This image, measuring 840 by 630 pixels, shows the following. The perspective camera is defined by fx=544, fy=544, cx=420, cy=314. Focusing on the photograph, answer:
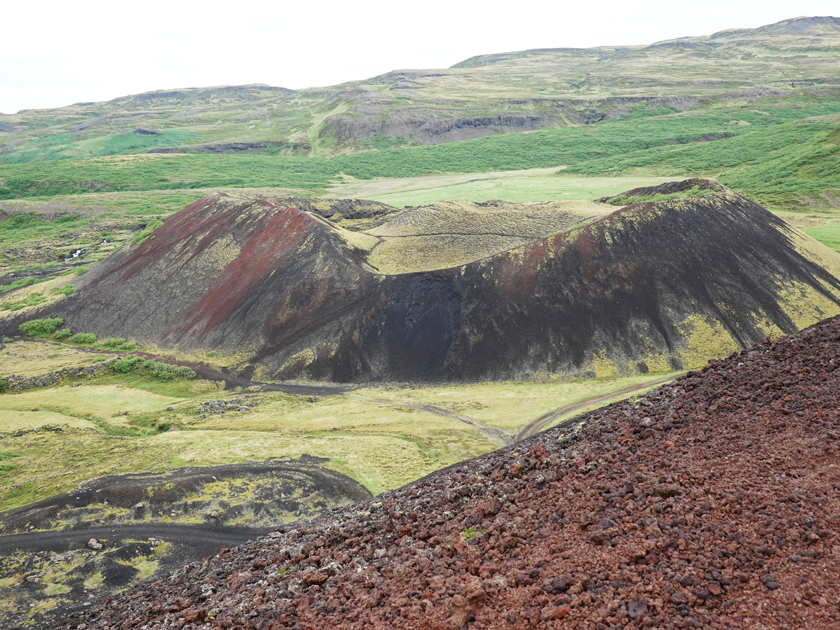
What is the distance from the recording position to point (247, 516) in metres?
20.3

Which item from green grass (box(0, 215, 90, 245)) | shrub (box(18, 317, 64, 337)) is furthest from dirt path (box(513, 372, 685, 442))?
green grass (box(0, 215, 90, 245))

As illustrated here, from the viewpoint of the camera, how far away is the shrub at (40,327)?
4297cm

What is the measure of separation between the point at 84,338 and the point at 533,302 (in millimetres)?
33520

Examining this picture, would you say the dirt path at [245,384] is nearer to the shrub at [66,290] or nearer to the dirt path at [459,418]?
the dirt path at [459,418]

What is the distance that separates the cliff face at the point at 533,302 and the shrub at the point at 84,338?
1.01 m

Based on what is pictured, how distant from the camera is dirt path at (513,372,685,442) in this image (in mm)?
24297

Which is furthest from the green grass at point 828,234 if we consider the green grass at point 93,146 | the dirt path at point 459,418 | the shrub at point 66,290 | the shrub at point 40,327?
the green grass at point 93,146

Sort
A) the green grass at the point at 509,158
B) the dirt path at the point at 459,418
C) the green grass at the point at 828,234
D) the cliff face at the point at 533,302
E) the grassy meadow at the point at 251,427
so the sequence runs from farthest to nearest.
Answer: the green grass at the point at 509,158 < the green grass at the point at 828,234 < the cliff face at the point at 533,302 < the dirt path at the point at 459,418 < the grassy meadow at the point at 251,427

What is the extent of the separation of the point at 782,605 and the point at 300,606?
7.48 metres

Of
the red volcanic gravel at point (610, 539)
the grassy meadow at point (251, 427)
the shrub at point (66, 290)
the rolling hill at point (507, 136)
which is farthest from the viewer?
the rolling hill at point (507, 136)

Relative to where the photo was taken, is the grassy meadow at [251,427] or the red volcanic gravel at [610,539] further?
the grassy meadow at [251,427]

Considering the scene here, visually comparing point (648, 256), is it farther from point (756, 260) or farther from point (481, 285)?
point (481, 285)

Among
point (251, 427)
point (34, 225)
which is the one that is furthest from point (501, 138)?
point (251, 427)

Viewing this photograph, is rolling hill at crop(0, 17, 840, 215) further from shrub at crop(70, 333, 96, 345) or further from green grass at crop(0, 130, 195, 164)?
shrub at crop(70, 333, 96, 345)
